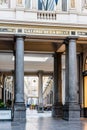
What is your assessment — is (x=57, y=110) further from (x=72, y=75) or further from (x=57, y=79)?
(x=72, y=75)

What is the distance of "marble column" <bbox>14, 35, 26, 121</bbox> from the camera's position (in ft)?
64.6

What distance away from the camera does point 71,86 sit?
67.2ft

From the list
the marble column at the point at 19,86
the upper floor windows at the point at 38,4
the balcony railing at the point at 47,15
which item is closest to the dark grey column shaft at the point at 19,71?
the marble column at the point at 19,86

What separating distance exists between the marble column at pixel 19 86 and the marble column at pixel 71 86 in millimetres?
2488

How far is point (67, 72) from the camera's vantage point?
21.0 metres

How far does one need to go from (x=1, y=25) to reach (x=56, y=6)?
11.3 ft

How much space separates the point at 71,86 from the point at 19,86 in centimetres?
284

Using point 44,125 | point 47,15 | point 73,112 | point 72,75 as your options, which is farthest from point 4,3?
point 44,125

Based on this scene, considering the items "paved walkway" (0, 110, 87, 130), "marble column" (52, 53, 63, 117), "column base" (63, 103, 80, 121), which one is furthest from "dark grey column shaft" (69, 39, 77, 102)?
"marble column" (52, 53, 63, 117)

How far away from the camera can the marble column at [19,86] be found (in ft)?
64.6

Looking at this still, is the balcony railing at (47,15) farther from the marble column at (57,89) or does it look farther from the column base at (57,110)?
the column base at (57,110)

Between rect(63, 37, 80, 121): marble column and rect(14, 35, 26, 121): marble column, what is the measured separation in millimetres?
2488

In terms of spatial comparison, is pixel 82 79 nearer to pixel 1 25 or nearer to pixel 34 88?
pixel 1 25

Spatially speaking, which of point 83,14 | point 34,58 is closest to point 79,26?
point 83,14
